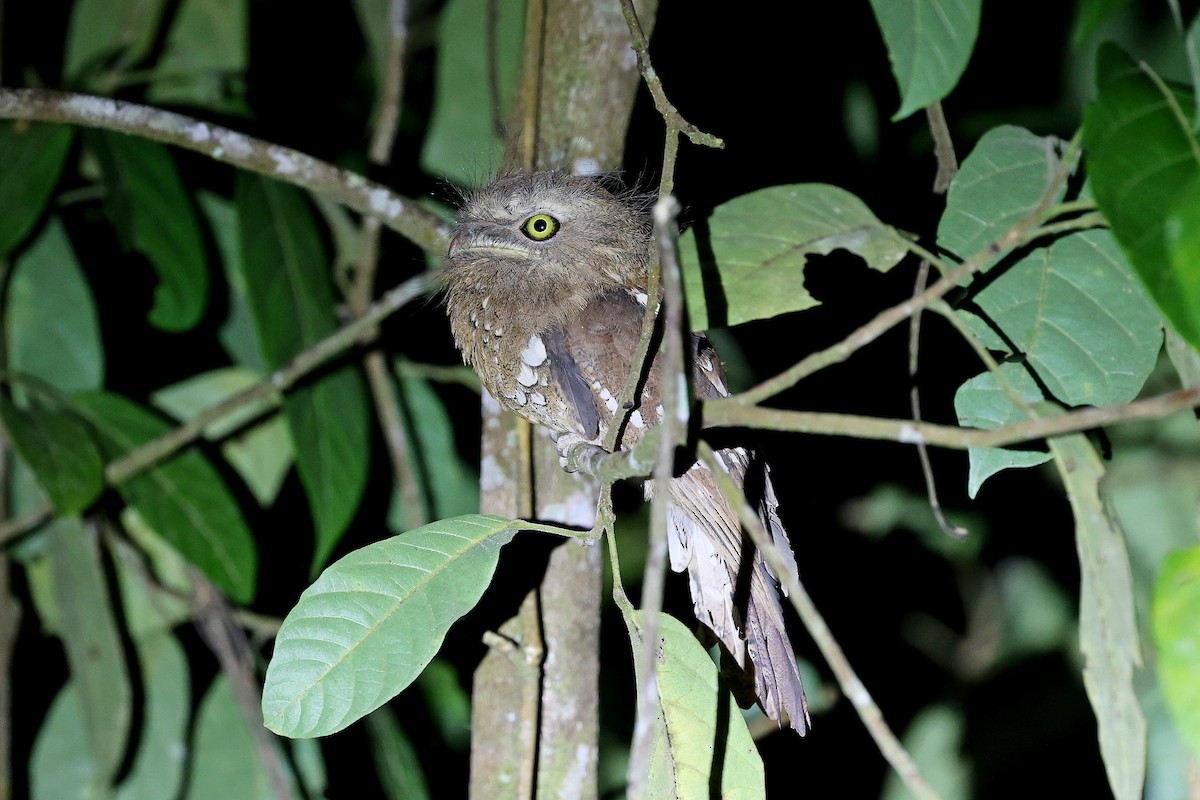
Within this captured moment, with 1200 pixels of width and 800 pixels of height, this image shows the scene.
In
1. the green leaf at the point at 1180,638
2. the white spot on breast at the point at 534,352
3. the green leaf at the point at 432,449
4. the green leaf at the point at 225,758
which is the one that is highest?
the green leaf at the point at 432,449

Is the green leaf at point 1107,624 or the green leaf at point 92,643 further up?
the green leaf at point 92,643

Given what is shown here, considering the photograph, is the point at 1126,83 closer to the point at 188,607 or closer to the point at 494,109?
the point at 494,109

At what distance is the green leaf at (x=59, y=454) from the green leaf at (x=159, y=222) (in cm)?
35

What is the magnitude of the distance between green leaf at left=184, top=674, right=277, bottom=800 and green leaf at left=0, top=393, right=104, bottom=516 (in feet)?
2.72

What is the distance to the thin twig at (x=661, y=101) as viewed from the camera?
1330 mm

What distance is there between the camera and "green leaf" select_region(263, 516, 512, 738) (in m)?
1.30

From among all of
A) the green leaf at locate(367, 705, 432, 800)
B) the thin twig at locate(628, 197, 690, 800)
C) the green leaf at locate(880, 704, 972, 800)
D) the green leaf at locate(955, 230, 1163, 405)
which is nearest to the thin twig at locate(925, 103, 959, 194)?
the green leaf at locate(955, 230, 1163, 405)

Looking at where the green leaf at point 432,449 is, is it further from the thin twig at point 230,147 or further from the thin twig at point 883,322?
the thin twig at point 883,322

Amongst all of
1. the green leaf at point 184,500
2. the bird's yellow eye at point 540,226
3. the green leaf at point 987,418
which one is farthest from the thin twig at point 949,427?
the green leaf at point 184,500

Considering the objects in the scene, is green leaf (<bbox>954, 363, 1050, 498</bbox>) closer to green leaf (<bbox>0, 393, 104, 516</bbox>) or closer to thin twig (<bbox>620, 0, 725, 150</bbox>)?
thin twig (<bbox>620, 0, 725, 150</bbox>)

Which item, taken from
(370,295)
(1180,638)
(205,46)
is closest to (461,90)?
(370,295)

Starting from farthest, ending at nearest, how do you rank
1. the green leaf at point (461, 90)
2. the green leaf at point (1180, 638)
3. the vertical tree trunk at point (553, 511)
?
1. the green leaf at point (461, 90)
2. the vertical tree trunk at point (553, 511)
3. the green leaf at point (1180, 638)

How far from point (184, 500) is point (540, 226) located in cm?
118

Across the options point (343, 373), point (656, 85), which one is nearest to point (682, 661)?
point (656, 85)
